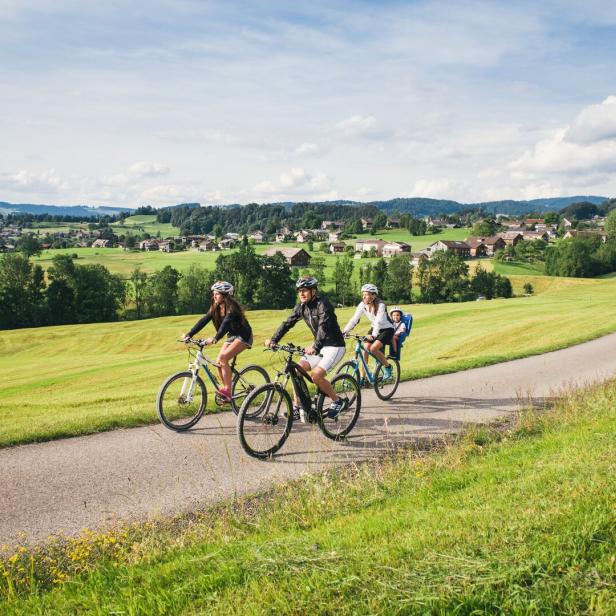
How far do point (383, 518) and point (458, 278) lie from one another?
93.6 metres

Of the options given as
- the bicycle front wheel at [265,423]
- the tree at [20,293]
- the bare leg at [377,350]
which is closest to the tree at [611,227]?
the tree at [20,293]

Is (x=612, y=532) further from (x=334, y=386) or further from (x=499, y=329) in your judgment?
(x=499, y=329)

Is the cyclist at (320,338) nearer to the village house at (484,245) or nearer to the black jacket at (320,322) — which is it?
the black jacket at (320,322)

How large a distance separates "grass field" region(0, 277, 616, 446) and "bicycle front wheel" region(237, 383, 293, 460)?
250 cm

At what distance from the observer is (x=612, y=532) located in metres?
4.45

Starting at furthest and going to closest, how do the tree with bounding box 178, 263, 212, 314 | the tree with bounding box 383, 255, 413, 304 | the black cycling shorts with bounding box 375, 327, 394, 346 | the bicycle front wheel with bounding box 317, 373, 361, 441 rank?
the tree with bounding box 383, 255, 413, 304
the tree with bounding box 178, 263, 212, 314
the black cycling shorts with bounding box 375, 327, 394, 346
the bicycle front wheel with bounding box 317, 373, 361, 441

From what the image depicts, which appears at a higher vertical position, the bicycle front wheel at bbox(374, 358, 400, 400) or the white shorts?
the white shorts

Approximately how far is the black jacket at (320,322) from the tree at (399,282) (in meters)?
87.4

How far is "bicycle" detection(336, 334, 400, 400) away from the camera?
11.5 m

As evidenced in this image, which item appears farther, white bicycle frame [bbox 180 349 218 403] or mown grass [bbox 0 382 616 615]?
white bicycle frame [bbox 180 349 218 403]

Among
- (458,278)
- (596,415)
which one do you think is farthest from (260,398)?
(458,278)

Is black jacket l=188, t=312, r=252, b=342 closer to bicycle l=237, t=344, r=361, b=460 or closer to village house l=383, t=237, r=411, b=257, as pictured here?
bicycle l=237, t=344, r=361, b=460

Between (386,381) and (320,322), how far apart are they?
395cm

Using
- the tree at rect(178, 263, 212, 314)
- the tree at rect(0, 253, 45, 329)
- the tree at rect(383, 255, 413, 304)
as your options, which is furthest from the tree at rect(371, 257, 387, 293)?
the tree at rect(0, 253, 45, 329)
